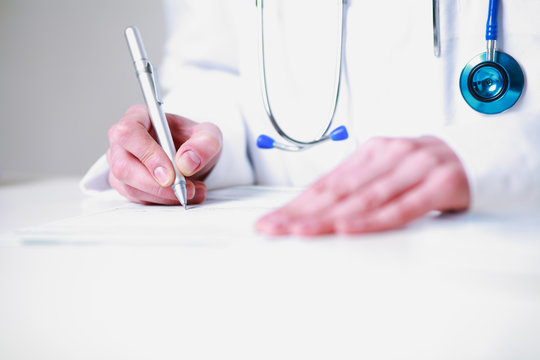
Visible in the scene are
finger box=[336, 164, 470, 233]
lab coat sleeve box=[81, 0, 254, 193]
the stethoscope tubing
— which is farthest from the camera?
lab coat sleeve box=[81, 0, 254, 193]

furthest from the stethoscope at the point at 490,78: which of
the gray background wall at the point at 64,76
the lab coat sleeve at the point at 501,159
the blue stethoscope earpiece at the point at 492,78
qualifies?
the gray background wall at the point at 64,76

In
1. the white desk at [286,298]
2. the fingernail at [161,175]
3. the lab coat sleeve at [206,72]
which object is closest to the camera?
the white desk at [286,298]

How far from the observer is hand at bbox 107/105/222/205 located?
563 mm

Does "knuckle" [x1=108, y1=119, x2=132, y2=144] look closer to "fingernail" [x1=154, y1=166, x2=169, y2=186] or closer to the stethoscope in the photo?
"fingernail" [x1=154, y1=166, x2=169, y2=186]

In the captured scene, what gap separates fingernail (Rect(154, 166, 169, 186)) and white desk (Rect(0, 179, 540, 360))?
0.58 feet

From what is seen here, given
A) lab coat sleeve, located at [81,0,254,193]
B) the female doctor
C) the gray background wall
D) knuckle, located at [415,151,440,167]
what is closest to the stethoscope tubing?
the female doctor

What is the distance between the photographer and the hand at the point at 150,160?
563mm

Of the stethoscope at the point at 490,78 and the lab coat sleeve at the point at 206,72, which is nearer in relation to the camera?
the stethoscope at the point at 490,78

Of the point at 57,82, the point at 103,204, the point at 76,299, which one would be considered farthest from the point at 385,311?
the point at 57,82

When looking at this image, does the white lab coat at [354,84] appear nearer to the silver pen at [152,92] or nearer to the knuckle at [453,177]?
the knuckle at [453,177]

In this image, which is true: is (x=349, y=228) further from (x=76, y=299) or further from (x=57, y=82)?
(x=57, y=82)

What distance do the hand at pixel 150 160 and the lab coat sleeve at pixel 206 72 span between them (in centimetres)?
16

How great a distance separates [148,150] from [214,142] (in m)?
0.08

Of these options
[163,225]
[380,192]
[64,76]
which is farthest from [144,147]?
[64,76]
